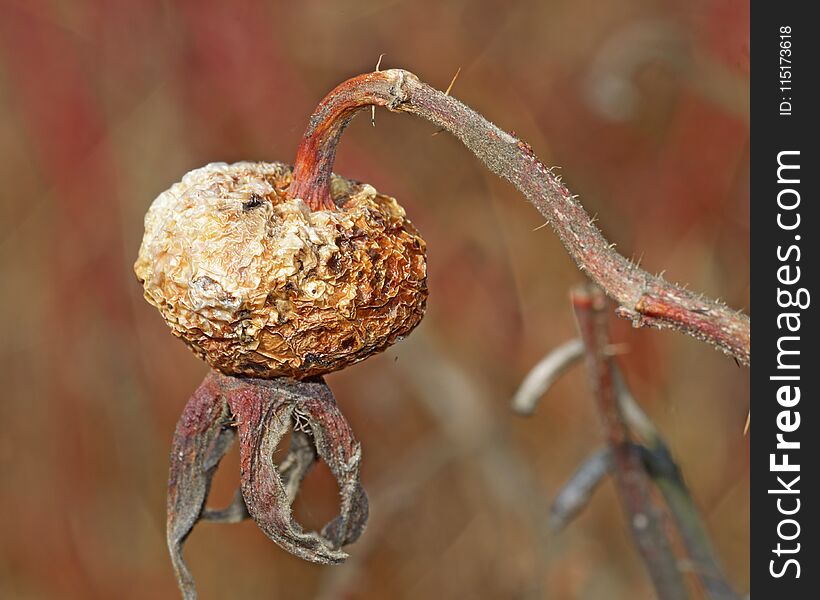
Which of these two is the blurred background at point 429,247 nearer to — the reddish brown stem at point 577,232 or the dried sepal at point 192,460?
the dried sepal at point 192,460

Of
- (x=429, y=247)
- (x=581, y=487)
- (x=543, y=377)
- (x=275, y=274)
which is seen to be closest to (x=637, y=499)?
(x=581, y=487)

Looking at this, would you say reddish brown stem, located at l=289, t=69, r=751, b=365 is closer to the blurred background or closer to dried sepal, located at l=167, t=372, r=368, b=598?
dried sepal, located at l=167, t=372, r=368, b=598

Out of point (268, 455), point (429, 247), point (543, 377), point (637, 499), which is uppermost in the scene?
point (429, 247)

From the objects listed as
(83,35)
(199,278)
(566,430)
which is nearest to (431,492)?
(566,430)

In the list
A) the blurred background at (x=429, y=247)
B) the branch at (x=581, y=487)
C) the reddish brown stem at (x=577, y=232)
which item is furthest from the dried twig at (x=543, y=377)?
the blurred background at (x=429, y=247)

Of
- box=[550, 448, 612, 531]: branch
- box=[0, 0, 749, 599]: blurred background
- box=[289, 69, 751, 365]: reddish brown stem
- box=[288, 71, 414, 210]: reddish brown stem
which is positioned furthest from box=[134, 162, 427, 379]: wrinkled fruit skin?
box=[0, 0, 749, 599]: blurred background

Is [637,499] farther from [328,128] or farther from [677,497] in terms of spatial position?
[328,128]
